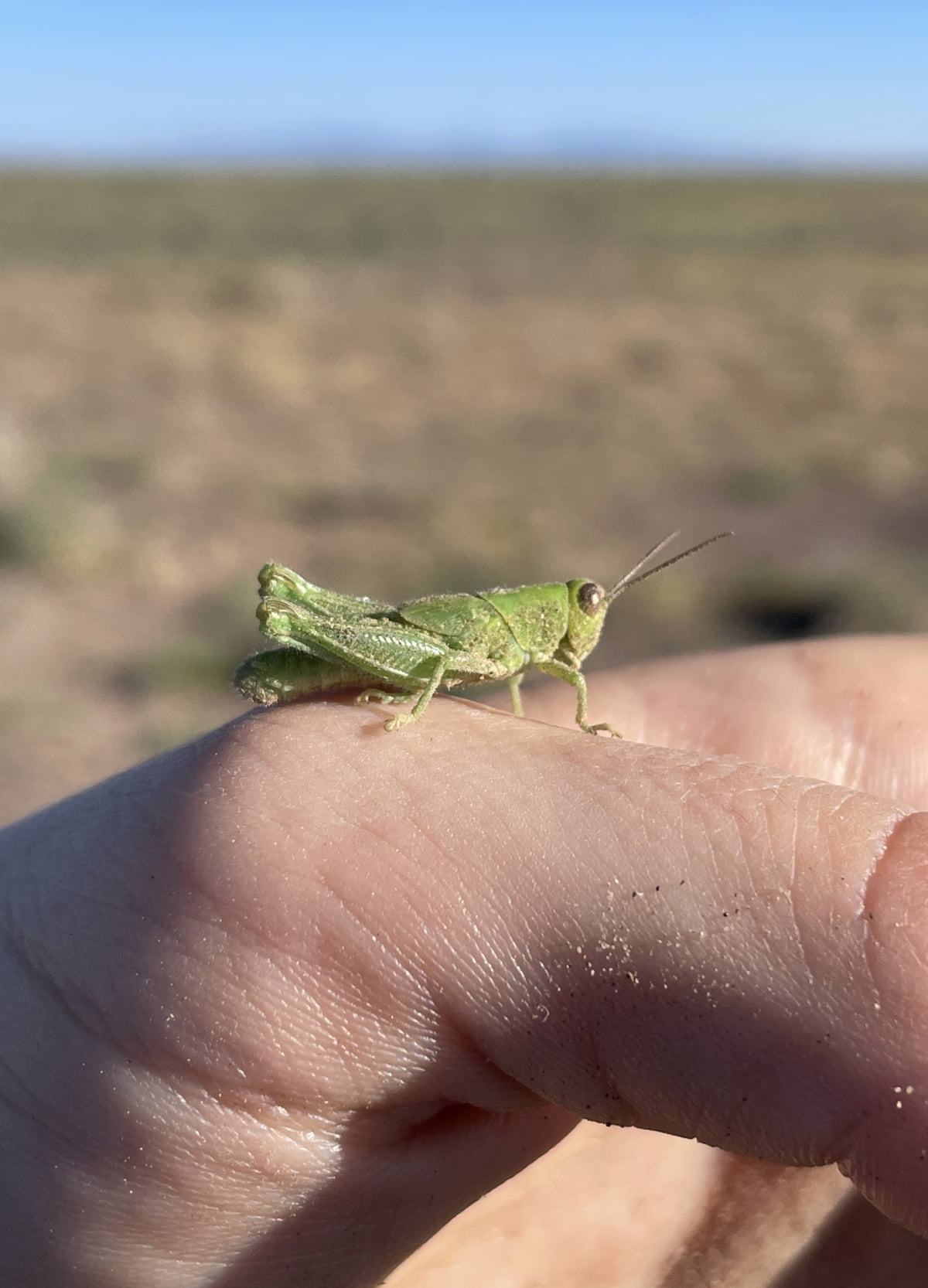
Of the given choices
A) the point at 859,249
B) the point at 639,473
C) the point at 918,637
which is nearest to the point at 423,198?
the point at 859,249

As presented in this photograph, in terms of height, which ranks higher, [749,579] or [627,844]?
[627,844]

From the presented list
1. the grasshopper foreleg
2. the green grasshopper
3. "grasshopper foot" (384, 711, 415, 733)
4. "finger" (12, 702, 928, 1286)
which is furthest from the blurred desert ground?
"finger" (12, 702, 928, 1286)

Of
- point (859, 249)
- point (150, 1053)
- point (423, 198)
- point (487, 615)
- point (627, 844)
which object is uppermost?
point (423, 198)

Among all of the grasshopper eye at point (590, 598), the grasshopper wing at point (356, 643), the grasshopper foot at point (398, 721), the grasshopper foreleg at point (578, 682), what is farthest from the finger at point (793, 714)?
the grasshopper foot at point (398, 721)

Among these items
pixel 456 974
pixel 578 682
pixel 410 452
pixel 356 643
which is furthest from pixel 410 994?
pixel 410 452

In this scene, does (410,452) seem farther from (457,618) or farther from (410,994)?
(410,994)

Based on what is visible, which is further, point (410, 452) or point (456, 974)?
point (410, 452)

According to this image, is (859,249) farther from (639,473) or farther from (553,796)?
(553,796)
